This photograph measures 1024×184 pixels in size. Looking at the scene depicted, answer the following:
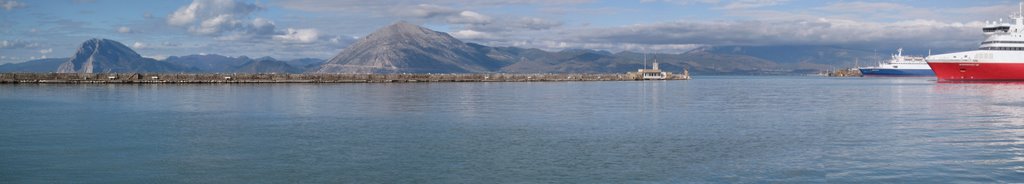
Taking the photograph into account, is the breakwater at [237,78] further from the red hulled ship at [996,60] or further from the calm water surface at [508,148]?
the calm water surface at [508,148]

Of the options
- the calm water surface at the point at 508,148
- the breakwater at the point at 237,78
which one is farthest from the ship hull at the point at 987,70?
the calm water surface at the point at 508,148

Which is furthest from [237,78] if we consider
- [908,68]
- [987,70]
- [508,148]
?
[908,68]

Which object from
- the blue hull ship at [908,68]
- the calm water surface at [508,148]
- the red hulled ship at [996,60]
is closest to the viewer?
the calm water surface at [508,148]

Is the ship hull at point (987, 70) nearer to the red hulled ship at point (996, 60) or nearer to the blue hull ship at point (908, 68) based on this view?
the red hulled ship at point (996, 60)

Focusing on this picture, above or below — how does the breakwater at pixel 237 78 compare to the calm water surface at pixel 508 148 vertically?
above

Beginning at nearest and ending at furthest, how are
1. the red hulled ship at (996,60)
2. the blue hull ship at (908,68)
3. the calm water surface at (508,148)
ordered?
the calm water surface at (508,148)
the red hulled ship at (996,60)
the blue hull ship at (908,68)

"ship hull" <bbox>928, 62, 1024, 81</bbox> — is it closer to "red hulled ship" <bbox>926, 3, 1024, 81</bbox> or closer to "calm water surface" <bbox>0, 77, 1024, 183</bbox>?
"red hulled ship" <bbox>926, 3, 1024, 81</bbox>

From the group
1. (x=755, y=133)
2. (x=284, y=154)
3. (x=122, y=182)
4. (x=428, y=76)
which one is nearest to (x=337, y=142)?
(x=284, y=154)

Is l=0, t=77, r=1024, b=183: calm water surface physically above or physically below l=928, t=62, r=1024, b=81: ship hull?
below

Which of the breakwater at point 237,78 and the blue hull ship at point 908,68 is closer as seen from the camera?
the breakwater at point 237,78

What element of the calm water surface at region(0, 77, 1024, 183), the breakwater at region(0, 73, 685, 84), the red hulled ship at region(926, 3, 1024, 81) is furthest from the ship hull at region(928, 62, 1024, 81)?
the calm water surface at region(0, 77, 1024, 183)

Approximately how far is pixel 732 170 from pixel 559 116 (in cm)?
2024

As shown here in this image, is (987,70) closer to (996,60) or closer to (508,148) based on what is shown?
(996,60)

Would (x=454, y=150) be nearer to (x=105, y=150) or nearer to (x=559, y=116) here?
(x=105, y=150)
